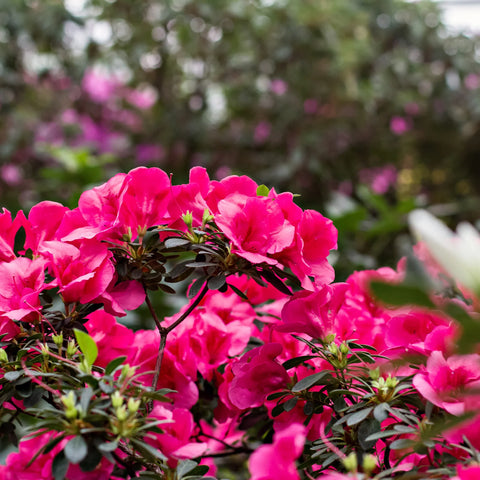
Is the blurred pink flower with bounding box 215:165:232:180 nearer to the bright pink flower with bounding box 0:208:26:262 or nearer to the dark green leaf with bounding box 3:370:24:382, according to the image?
the bright pink flower with bounding box 0:208:26:262

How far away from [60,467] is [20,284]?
0.19 meters

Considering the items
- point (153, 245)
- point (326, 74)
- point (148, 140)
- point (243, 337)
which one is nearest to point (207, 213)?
point (153, 245)

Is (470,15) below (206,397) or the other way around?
the other way around

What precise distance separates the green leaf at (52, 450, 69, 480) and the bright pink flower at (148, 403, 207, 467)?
0.27ft

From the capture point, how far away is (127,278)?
21.6 inches

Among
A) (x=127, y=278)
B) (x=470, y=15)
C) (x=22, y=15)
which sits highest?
(x=470, y=15)


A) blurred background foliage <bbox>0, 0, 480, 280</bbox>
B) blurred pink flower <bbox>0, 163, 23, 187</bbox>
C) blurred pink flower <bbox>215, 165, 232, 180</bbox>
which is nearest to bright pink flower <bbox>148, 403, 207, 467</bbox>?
blurred background foliage <bbox>0, 0, 480, 280</bbox>

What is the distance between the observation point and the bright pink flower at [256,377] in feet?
1.83

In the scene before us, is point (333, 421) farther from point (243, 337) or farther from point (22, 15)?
point (22, 15)

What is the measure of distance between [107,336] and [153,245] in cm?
13

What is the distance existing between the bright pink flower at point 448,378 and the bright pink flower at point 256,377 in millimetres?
149

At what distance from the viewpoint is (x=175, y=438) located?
50cm

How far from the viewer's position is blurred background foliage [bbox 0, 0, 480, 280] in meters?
2.58

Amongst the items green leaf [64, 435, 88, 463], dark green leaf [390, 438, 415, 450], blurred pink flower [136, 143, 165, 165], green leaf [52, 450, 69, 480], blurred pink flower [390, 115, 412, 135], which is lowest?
blurred pink flower [136, 143, 165, 165]
